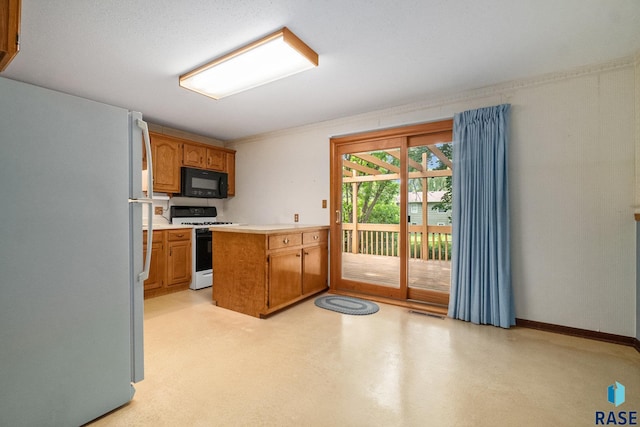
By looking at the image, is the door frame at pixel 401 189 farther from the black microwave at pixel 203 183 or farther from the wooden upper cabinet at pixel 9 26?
the wooden upper cabinet at pixel 9 26

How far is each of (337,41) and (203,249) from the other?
3220mm

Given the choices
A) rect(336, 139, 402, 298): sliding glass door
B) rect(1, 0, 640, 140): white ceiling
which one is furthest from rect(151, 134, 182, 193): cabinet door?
rect(336, 139, 402, 298): sliding glass door

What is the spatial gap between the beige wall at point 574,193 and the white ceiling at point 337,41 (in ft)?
0.69

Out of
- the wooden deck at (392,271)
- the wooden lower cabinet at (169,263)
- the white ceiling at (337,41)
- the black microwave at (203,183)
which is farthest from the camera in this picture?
the black microwave at (203,183)

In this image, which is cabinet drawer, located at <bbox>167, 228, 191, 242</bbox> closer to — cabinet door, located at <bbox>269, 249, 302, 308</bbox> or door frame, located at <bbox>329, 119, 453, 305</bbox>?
cabinet door, located at <bbox>269, 249, 302, 308</bbox>

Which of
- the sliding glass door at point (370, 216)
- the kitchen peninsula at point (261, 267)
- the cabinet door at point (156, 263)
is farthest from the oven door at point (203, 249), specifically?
the sliding glass door at point (370, 216)

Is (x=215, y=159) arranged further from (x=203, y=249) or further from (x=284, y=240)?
(x=284, y=240)

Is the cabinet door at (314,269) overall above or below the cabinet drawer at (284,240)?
below

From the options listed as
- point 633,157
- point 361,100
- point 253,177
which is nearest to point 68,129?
point 361,100

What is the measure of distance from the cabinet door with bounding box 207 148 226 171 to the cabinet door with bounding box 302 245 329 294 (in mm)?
2318

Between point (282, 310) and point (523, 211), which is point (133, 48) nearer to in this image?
point (282, 310)

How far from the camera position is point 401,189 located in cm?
339

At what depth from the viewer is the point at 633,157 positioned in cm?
226

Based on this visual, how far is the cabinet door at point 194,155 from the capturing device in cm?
415
